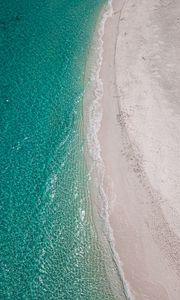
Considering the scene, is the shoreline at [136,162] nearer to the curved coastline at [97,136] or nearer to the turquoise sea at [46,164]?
the curved coastline at [97,136]

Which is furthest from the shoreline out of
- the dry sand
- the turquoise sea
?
the turquoise sea

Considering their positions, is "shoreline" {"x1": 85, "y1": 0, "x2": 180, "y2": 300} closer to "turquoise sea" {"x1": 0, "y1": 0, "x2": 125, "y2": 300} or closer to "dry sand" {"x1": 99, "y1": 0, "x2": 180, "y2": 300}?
"dry sand" {"x1": 99, "y1": 0, "x2": 180, "y2": 300}

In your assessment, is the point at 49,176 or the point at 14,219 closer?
the point at 14,219

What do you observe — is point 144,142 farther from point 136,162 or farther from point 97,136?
point 97,136

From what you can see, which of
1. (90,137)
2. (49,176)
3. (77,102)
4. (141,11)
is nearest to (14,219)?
(49,176)

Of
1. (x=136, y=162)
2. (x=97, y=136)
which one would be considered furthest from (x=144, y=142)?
(x=97, y=136)

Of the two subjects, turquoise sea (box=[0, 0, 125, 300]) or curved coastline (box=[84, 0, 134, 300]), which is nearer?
turquoise sea (box=[0, 0, 125, 300])

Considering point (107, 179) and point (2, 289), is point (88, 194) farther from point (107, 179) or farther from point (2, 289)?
point (2, 289)
